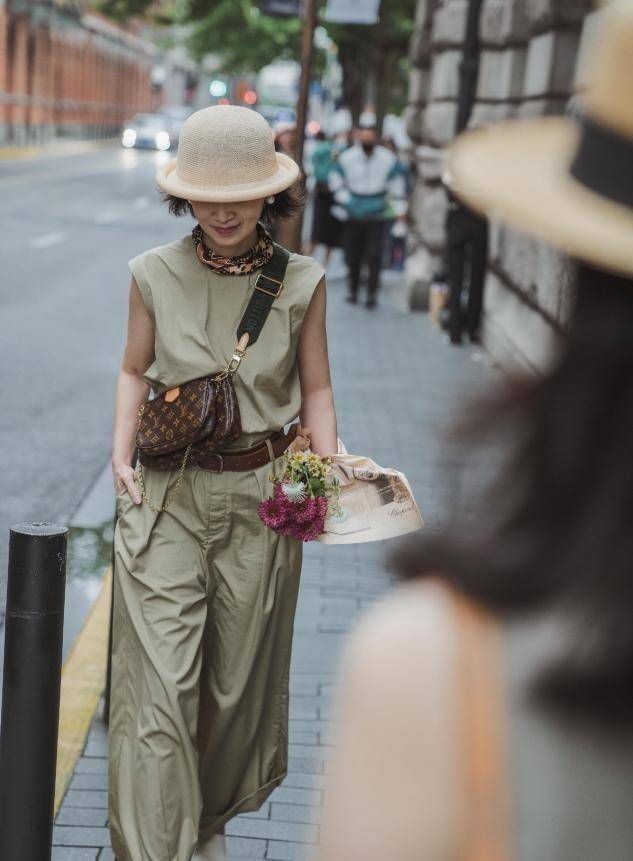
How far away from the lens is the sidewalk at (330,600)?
3.62 metres

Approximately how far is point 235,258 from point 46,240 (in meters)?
17.9

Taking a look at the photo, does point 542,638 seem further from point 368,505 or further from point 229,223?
point 229,223

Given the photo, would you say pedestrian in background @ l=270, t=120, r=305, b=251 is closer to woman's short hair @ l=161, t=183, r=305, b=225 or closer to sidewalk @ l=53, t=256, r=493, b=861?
woman's short hair @ l=161, t=183, r=305, b=225

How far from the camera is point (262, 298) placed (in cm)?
326

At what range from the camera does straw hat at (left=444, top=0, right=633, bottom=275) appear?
1005mm

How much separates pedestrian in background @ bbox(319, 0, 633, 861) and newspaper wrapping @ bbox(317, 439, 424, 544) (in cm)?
218

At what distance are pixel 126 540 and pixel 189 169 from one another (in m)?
0.93

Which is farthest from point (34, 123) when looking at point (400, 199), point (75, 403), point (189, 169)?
point (189, 169)

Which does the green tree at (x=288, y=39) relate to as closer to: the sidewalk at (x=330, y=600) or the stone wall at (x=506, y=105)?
the stone wall at (x=506, y=105)

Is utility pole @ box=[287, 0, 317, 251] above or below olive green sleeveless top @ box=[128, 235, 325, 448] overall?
below

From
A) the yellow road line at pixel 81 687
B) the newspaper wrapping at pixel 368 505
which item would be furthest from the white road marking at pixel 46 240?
the newspaper wrapping at pixel 368 505

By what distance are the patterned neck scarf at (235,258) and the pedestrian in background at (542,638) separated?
7.37 feet

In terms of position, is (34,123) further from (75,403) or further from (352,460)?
(352,460)

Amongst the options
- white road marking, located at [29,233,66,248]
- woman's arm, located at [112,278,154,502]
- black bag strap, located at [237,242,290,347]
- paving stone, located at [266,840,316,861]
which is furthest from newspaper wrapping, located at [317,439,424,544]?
white road marking, located at [29,233,66,248]
